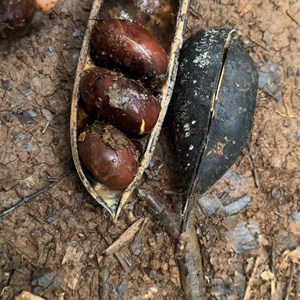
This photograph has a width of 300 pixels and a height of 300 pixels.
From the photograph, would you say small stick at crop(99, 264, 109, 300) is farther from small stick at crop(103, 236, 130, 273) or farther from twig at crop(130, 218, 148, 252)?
twig at crop(130, 218, 148, 252)

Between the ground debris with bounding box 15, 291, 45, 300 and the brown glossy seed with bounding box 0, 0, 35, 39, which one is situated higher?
the brown glossy seed with bounding box 0, 0, 35, 39

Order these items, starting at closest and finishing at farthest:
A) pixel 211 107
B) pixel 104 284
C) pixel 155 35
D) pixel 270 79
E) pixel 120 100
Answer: pixel 120 100, pixel 211 107, pixel 104 284, pixel 155 35, pixel 270 79

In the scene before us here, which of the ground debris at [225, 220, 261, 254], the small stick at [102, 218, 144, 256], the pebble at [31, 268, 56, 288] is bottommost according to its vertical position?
the pebble at [31, 268, 56, 288]

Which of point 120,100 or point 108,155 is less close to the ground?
point 120,100

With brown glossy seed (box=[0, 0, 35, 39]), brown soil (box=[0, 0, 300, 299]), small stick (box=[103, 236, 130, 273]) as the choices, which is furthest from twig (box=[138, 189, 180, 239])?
brown glossy seed (box=[0, 0, 35, 39])

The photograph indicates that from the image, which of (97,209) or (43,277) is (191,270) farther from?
(43,277)

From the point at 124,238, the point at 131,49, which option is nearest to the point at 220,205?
the point at 124,238
